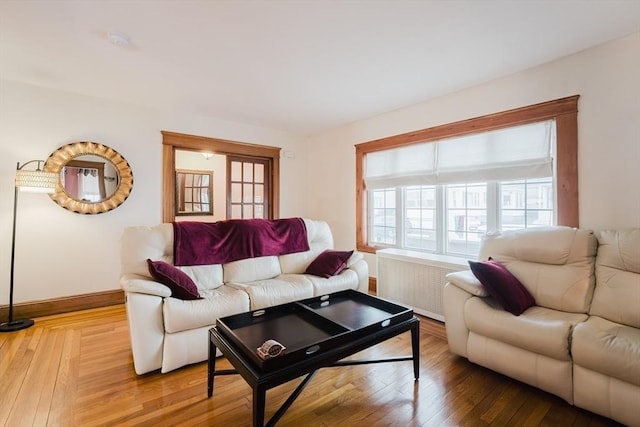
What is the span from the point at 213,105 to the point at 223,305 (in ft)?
8.53

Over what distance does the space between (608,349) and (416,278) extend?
1704 mm

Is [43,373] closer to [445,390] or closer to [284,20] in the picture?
[445,390]

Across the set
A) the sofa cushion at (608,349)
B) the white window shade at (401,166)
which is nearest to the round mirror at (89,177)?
the white window shade at (401,166)

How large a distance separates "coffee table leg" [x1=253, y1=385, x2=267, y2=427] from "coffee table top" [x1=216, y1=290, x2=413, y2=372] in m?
0.09

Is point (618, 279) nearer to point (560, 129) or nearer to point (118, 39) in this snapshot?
point (560, 129)

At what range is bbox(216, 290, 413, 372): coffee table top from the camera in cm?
153

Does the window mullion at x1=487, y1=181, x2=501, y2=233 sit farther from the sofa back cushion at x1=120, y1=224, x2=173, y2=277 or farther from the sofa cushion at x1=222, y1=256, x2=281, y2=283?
the sofa back cushion at x1=120, y1=224, x2=173, y2=277

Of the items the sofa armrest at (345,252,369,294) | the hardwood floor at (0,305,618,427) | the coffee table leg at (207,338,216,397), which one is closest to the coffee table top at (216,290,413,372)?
the coffee table leg at (207,338,216,397)

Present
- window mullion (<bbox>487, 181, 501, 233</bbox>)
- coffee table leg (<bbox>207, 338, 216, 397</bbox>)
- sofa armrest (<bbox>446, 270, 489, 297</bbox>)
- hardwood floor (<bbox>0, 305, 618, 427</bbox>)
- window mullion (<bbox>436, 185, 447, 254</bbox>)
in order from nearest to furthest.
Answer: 1. hardwood floor (<bbox>0, 305, 618, 427</bbox>)
2. coffee table leg (<bbox>207, 338, 216, 397</bbox>)
3. sofa armrest (<bbox>446, 270, 489, 297</bbox>)
4. window mullion (<bbox>487, 181, 501, 233</bbox>)
5. window mullion (<bbox>436, 185, 447, 254</bbox>)

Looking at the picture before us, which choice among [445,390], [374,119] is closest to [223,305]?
[445,390]

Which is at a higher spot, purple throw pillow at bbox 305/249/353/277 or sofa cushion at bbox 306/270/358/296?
purple throw pillow at bbox 305/249/353/277

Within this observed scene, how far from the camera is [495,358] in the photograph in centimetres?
207

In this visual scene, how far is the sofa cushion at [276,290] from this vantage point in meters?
2.57

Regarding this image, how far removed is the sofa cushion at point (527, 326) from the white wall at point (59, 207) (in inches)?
150
